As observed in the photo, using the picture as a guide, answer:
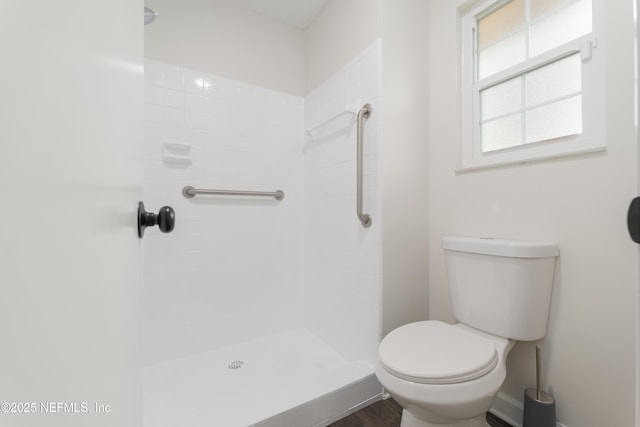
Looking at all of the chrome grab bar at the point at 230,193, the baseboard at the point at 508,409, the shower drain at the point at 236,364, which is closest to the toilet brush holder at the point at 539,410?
the baseboard at the point at 508,409

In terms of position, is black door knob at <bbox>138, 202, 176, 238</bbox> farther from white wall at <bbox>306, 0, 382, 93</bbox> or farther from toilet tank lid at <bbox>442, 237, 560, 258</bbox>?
white wall at <bbox>306, 0, 382, 93</bbox>

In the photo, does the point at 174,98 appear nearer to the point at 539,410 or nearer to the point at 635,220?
the point at 635,220

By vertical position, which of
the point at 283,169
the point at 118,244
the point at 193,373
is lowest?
the point at 193,373

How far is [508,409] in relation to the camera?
1.10 meters

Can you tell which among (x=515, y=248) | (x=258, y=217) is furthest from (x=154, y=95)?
(x=515, y=248)

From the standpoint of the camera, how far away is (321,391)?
112 centimetres

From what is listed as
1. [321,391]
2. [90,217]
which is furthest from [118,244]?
[321,391]

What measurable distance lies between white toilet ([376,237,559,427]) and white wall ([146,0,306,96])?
1.48m

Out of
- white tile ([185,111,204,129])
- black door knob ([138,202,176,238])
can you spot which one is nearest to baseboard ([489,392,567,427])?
black door knob ([138,202,176,238])

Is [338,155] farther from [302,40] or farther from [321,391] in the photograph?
[321,391]

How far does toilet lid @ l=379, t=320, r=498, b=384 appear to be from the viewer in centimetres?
77

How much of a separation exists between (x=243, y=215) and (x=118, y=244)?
4.73 feet

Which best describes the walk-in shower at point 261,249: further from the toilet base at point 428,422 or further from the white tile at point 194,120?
the toilet base at point 428,422

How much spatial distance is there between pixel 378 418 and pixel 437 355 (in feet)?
1.63
